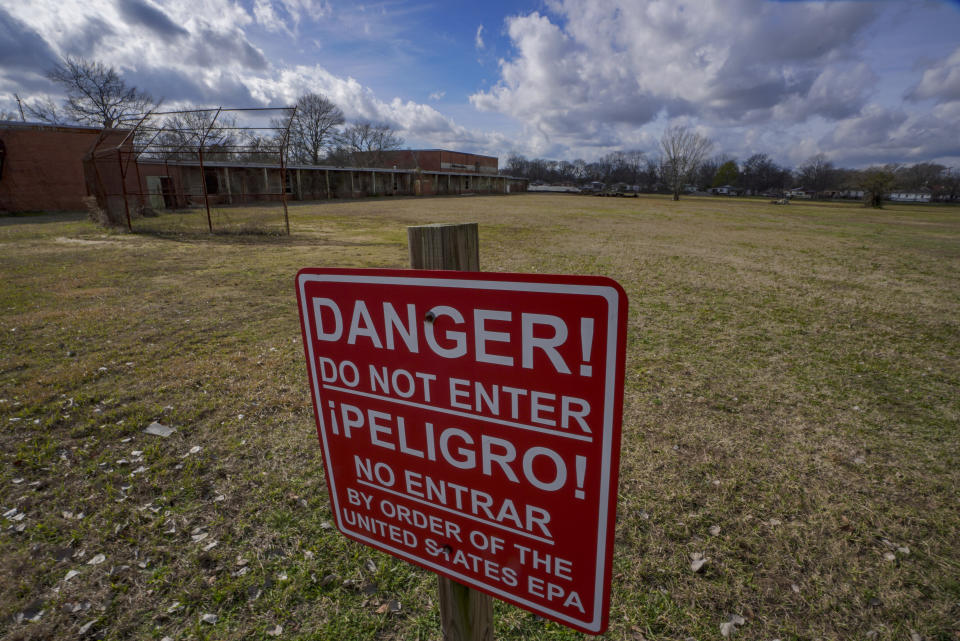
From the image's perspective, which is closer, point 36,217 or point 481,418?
point 481,418

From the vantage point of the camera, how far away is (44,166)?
83.6 ft

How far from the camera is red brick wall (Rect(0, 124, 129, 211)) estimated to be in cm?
2445

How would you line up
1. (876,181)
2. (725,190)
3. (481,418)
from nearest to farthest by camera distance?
1. (481,418)
2. (876,181)
3. (725,190)

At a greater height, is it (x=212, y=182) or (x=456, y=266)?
(x=212, y=182)

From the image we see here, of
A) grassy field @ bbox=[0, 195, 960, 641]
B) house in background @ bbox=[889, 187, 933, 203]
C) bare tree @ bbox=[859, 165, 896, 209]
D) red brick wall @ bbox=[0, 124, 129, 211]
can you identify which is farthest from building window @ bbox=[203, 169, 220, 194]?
house in background @ bbox=[889, 187, 933, 203]

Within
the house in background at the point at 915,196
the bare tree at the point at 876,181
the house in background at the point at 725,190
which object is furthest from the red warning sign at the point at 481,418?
the house in background at the point at 725,190

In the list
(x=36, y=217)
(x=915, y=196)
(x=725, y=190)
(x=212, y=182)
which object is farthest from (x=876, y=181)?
(x=36, y=217)

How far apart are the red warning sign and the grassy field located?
1695 mm

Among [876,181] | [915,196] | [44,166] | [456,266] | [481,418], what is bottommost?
[481,418]

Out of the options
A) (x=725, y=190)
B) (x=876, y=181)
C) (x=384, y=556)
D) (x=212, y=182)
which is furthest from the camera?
(x=725, y=190)

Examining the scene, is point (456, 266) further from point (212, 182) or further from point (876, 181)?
point (876, 181)

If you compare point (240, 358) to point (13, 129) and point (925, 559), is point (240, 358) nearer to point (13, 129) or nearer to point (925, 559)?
point (925, 559)

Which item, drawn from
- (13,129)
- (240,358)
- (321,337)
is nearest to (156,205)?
(13,129)

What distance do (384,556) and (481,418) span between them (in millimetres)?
2373
